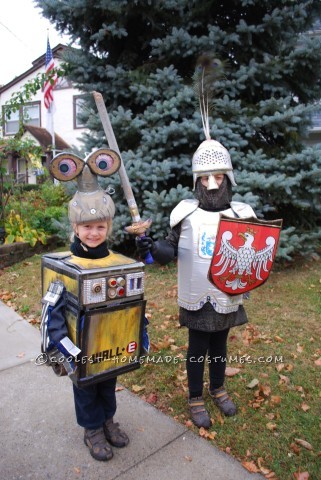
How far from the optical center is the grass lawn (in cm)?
243

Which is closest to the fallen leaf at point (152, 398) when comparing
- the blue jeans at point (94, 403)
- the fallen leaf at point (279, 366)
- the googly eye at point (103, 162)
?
the blue jeans at point (94, 403)

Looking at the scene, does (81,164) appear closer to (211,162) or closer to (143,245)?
(143,245)

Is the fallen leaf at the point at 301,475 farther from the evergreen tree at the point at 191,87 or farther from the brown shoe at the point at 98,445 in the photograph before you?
the evergreen tree at the point at 191,87

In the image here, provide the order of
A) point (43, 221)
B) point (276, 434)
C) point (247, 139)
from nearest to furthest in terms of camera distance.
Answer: point (276, 434)
point (247, 139)
point (43, 221)

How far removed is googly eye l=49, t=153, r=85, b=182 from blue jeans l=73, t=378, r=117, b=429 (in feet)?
3.85

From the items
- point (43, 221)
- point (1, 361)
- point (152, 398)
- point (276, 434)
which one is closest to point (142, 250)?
point (152, 398)

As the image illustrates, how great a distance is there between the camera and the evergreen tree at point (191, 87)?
500cm

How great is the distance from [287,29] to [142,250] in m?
4.48

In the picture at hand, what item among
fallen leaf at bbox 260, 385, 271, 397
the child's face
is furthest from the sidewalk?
the child's face

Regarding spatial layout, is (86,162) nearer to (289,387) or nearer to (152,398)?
(152,398)

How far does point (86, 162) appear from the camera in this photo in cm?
211

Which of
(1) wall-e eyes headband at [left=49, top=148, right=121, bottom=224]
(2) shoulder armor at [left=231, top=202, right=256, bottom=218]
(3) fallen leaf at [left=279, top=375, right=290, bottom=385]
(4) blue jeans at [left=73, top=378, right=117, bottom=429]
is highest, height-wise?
(1) wall-e eyes headband at [left=49, top=148, right=121, bottom=224]

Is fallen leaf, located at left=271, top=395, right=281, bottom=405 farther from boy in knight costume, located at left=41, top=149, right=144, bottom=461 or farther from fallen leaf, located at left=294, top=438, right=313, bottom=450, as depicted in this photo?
boy in knight costume, located at left=41, top=149, right=144, bottom=461

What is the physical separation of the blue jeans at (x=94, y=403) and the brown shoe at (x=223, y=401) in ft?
2.67
